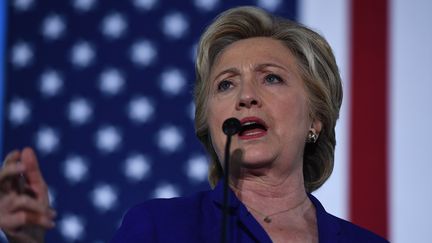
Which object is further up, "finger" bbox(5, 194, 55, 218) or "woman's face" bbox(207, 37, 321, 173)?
"woman's face" bbox(207, 37, 321, 173)

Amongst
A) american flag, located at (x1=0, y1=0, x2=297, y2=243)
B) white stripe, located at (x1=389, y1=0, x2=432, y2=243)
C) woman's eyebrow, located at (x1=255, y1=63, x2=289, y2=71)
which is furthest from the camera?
american flag, located at (x1=0, y1=0, x2=297, y2=243)

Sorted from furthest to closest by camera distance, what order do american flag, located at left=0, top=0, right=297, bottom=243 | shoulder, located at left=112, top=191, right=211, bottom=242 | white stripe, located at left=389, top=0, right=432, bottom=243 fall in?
1. american flag, located at left=0, top=0, right=297, bottom=243
2. white stripe, located at left=389, top=0, right=432, bottom=243
3. shoulder, located at left=112, top=191, right=211, bottom=242

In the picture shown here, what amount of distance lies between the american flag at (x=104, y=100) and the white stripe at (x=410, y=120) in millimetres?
373

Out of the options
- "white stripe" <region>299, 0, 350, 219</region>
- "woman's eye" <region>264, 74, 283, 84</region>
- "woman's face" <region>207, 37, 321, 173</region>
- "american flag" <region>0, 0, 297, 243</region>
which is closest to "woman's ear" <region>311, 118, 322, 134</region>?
"woman's face" <region>207, 37, 321, 173</region>

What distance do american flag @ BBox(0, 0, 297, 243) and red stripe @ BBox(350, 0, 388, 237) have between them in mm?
244

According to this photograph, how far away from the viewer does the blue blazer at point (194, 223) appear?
1.52 m

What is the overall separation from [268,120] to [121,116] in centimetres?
96

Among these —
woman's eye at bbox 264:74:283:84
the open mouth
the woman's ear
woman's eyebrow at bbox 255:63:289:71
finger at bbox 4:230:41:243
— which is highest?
woman's eyebrow at bbox 255:63:289:71

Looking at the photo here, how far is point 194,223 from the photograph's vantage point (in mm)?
1580

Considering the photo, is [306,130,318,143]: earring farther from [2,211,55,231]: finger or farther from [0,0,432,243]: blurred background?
[2,211,55,231]: finger

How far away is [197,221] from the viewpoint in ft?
5.23

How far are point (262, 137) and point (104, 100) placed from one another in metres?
1.03

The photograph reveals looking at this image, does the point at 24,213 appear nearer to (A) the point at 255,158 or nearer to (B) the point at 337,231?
(A) the point at 255,158

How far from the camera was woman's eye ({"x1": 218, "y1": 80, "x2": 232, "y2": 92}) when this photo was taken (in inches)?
69.8
